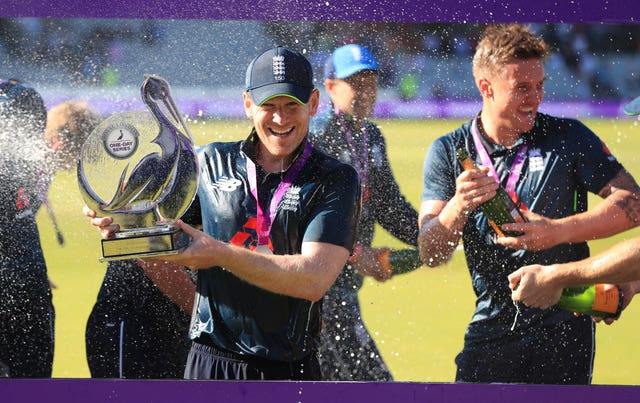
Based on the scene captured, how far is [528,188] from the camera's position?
412cm

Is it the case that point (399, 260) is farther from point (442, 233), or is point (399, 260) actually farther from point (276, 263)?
point (276, 263)

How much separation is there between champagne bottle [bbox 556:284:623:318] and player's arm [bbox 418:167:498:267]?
1.47 feet

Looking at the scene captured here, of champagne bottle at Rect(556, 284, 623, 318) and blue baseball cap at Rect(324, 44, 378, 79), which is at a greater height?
blue baseball cap at Rect(324, 44, 378, 79)

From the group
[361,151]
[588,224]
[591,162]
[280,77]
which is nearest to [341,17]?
[280,77]

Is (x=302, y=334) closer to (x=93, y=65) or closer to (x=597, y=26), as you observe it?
(x=93, y=65)

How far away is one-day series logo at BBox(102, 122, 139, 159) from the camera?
3941 mm

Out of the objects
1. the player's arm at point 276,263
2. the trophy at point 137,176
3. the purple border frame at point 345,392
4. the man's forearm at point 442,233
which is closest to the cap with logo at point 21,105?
the trophy at point 137,176

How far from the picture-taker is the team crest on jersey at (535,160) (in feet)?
13.6

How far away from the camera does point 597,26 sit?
4102 mm

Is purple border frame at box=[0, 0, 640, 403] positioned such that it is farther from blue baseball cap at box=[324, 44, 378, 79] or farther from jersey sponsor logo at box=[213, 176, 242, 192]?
jersey sponsor logo at box=[213, 176, 242, 192]

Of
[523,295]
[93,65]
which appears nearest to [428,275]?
[523,295]

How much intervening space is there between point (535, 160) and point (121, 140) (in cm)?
149

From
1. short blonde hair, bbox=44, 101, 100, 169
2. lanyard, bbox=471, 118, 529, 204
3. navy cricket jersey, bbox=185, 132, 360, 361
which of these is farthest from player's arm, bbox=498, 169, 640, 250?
short blonde hair, bbox=44, 101, 100, 169

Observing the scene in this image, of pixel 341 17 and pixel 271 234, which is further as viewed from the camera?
pixel 341 17
